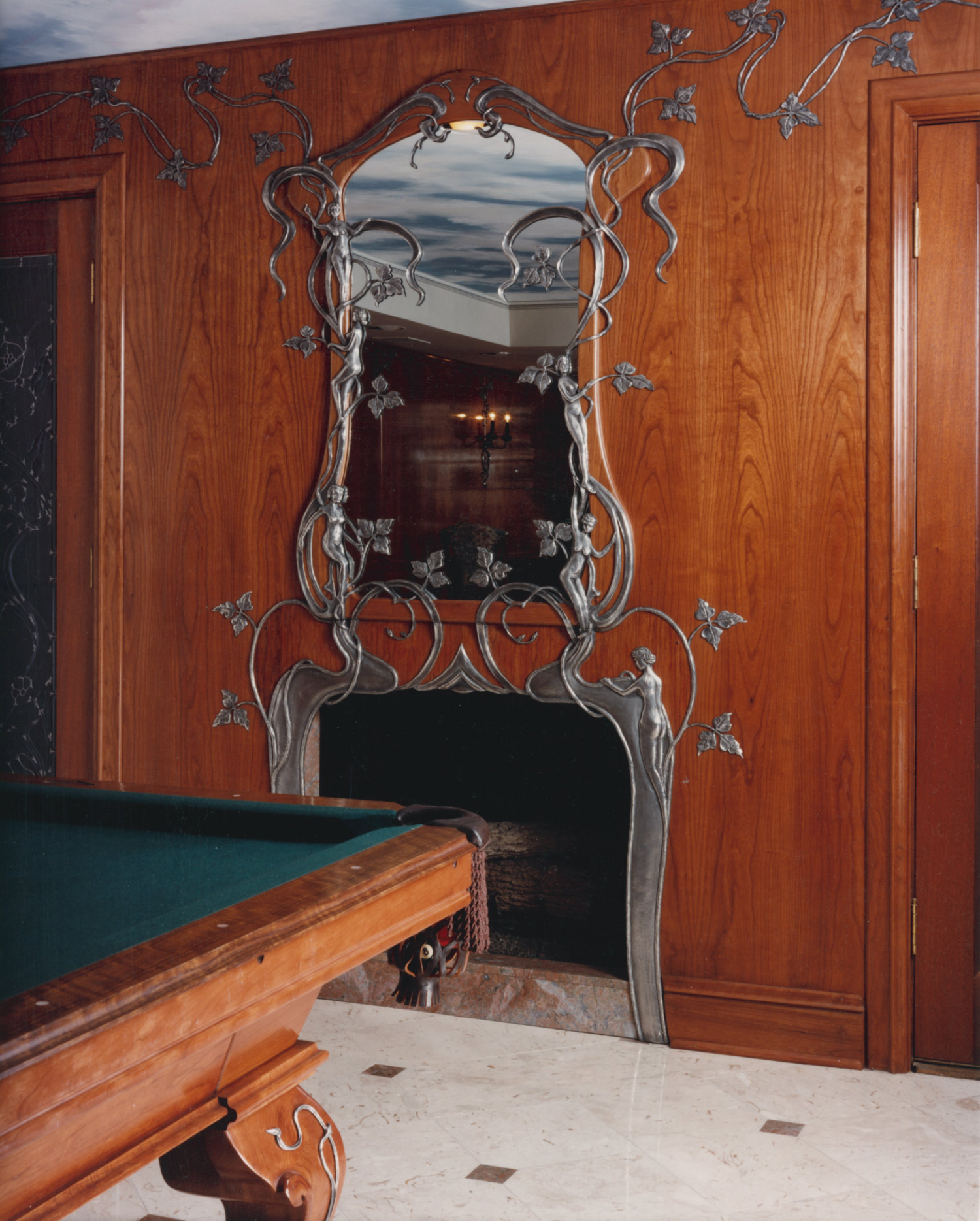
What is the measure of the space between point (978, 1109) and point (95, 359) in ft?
10.9

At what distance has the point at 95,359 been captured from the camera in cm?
380

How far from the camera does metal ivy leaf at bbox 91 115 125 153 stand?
A: 3.72 m

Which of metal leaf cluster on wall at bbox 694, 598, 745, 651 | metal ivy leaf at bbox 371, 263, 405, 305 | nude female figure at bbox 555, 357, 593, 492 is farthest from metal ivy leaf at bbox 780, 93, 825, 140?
metal leaf cluster on wall at bbox 694, 598, 745, 651

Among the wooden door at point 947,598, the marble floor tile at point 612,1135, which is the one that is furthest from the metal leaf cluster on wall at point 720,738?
the marble floor tile at point 612,1135

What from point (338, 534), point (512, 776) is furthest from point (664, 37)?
point (512, 776)

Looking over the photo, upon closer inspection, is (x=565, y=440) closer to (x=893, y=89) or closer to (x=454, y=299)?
(x=454, y=299)

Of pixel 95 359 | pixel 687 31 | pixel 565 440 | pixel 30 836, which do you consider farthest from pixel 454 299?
pixel 30 836

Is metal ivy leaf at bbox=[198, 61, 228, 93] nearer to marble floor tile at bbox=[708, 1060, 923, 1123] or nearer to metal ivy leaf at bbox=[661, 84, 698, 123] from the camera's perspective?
metal ivy leaf at bbox=[661, 84, 698, 123]

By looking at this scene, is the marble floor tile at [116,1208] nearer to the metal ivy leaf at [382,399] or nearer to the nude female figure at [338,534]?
the nude female figure at [338,534]

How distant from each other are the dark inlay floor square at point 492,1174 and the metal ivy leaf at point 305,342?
228 cm

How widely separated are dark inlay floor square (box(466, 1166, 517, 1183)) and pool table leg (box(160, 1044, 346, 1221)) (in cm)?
83

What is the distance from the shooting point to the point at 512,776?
147 inches

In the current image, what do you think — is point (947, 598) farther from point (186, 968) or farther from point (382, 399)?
point (186, 968)

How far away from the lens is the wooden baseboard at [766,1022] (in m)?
3.12
